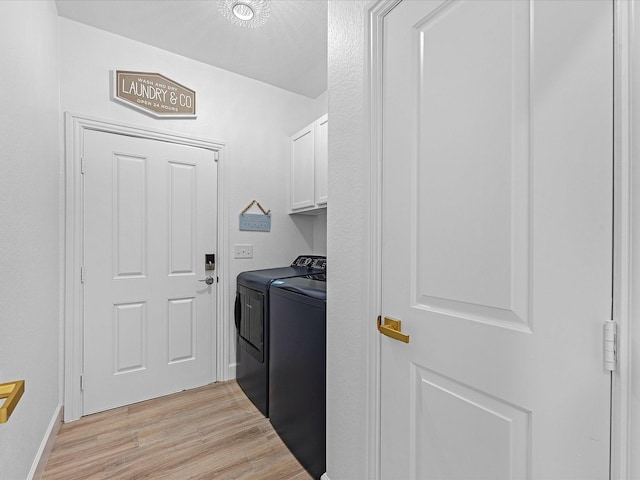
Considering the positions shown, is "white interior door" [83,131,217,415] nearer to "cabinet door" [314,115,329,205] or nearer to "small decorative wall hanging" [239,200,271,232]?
"small decorative wall hanging" [239,200,271,232]

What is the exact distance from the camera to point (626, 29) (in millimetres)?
549

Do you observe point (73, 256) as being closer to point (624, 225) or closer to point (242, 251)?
point (242, 251)

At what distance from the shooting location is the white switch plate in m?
2.57

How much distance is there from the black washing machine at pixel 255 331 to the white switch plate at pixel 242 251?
199mm

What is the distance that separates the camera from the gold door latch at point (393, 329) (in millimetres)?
969

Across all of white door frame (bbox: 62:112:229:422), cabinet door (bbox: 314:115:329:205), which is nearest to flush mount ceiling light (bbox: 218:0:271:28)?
cabinet door (bbox: 314:115:329:205)

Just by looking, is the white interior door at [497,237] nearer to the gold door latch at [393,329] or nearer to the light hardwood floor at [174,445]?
the gold door latch at [393,329]

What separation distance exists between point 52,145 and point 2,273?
1087mm

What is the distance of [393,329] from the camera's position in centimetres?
101

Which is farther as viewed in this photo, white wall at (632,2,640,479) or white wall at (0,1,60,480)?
white wall at (0,1,60,480)

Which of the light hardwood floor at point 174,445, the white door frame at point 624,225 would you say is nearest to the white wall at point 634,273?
the white door frame at point 624,225

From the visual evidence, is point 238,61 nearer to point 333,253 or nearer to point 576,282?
point 333,253

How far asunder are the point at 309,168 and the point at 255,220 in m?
0.66

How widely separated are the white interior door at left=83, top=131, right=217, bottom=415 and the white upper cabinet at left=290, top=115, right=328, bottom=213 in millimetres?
717
